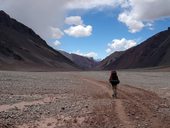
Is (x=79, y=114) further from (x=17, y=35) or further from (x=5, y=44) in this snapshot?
(x=17, y=35)

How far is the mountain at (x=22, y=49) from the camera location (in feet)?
422

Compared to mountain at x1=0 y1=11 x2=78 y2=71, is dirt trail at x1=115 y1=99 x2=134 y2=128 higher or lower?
lower

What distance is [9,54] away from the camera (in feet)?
431

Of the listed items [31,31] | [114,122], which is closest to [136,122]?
[114,122]

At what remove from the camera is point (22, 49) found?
153000 mm

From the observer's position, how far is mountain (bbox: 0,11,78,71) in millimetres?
128688

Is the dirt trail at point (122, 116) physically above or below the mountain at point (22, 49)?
below

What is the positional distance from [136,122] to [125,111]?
210 cm

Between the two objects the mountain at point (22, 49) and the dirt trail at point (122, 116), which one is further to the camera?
the mountain at point (22, 49)

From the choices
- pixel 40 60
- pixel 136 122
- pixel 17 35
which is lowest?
pixel 136 122

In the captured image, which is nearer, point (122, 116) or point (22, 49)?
point (122, 116)

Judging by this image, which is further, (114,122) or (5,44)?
(5,44)

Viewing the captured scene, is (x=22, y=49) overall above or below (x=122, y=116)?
above

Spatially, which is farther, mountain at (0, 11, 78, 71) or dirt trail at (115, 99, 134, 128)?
mountain at (0, 11, 78, 71)
